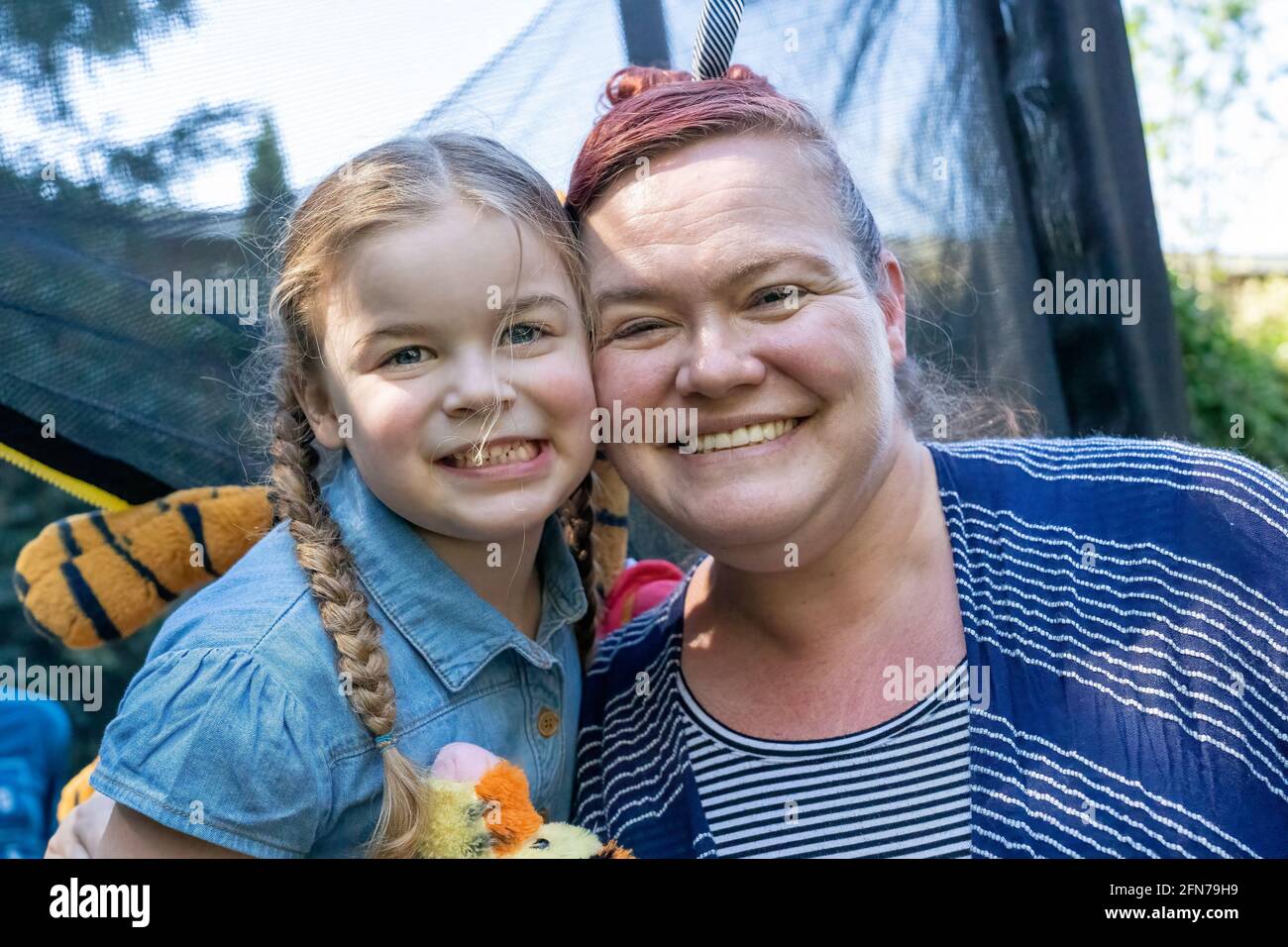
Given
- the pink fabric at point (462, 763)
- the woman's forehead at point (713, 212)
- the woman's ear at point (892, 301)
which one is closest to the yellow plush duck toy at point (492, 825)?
the pink fabric at point (462, 763)

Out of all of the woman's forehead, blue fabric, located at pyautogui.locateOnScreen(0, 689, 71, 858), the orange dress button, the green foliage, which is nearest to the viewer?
the woman's forehead

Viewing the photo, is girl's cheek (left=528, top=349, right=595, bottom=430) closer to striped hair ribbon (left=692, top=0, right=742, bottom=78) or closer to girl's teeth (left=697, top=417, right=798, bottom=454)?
girl's teeth (left=697, top=417, right=798, bottom=454)

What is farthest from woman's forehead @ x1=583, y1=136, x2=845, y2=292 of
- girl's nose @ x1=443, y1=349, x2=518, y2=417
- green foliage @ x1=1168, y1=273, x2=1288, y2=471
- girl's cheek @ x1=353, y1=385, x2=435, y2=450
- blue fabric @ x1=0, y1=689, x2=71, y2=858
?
green foliage @ x1=1168, y1=273, x2=1288, y2=471

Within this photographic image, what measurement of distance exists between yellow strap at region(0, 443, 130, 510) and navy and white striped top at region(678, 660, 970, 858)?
1201mm

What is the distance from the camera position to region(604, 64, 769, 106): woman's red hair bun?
1.96m

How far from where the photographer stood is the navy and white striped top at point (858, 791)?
1608mm

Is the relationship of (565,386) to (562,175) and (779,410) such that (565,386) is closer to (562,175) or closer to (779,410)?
(779,410)

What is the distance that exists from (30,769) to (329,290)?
48.7 inches

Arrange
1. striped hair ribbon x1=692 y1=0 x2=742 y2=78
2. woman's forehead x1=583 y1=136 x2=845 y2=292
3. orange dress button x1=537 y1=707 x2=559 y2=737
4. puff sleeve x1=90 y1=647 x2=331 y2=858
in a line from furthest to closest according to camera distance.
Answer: striped hair ribbon x1=692 y1=0 x2=742 y2=78 < orange dress button x1=537 y1=707 x2=559 y2=737 < woman's forehead x1=583 y1=136 x2=845 y2=292 < puff sleeve x1=90 y1=647 x2=331 y2=858

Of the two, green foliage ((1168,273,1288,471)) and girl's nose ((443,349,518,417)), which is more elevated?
green foliage ((1168,273,1288,471))

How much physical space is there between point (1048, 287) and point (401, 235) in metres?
1.50

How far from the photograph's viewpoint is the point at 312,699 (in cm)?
158

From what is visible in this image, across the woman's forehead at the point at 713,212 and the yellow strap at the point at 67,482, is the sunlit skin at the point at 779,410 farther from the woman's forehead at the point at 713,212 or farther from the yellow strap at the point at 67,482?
the yellow strap at the point at 67,482

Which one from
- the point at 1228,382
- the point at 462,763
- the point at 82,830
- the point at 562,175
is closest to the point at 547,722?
the point at 462,763
